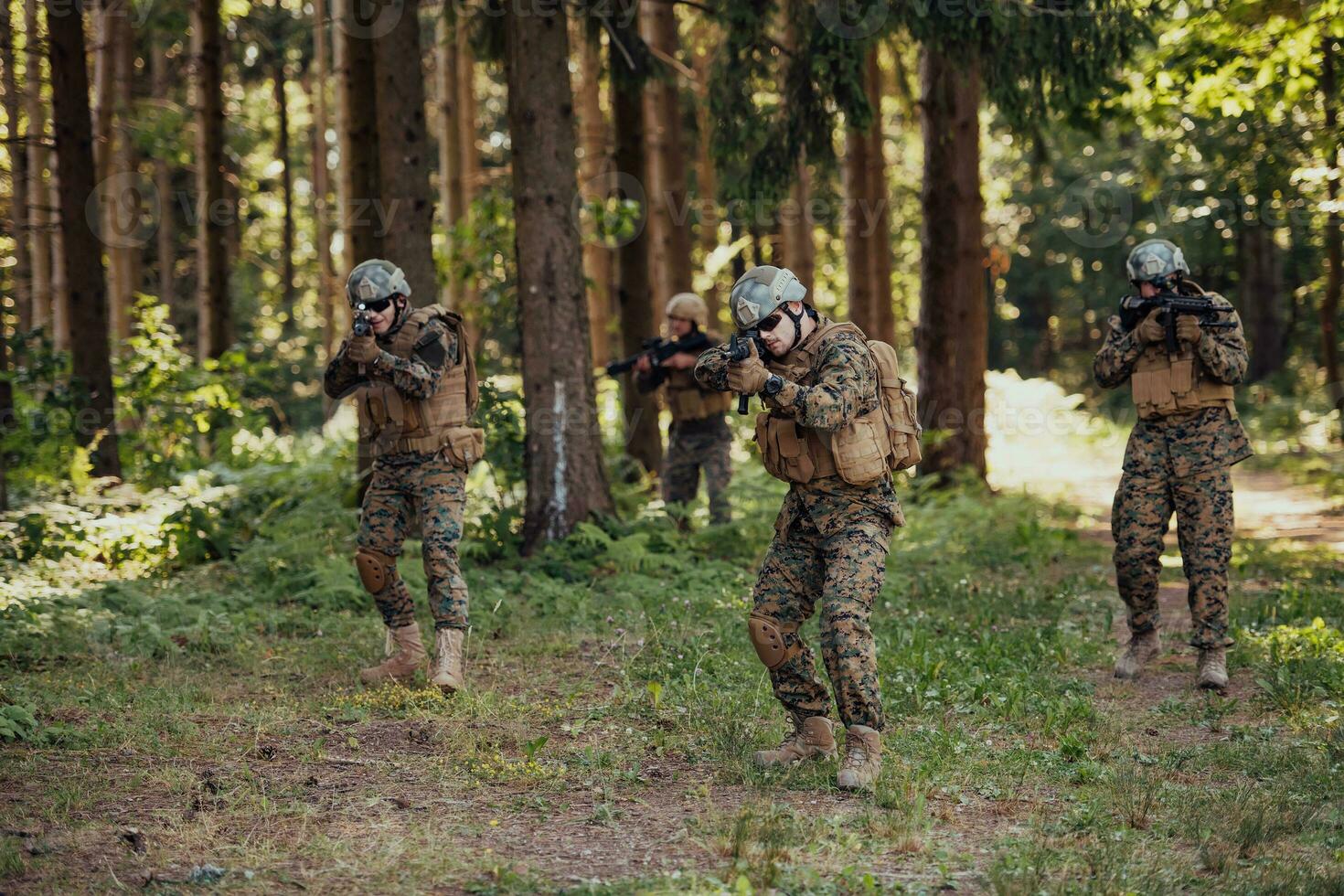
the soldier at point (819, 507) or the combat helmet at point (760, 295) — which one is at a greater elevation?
the combat helmet at point (760, 295)

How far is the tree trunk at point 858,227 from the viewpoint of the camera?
18891 mm

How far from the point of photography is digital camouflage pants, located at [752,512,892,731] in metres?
5.30

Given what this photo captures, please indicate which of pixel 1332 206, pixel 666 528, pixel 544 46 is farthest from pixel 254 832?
pixel 1332 206

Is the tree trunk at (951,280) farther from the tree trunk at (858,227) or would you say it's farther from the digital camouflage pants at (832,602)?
the digital camouflage pants at (832,602)

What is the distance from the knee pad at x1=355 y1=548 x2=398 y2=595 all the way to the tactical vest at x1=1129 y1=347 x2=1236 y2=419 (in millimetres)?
4256

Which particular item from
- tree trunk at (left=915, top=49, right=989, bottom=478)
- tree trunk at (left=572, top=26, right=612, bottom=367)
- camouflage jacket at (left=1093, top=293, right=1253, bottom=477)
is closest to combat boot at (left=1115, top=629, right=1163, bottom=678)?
camouflage jacket at (left=1093, top=293, right=1253, bottom=477)

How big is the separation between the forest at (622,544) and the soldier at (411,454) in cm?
10

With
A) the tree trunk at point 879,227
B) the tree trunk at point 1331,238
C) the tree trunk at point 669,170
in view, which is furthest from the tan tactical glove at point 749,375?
the tree trunk at point 879,227

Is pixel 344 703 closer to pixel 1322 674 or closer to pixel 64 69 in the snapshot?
pixel 1322 674

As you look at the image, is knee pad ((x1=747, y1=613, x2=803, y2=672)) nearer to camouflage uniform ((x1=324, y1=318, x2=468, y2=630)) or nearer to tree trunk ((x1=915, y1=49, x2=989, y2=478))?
camouflage uniform ((x1=324, y1=318, x2=468, y2=630))

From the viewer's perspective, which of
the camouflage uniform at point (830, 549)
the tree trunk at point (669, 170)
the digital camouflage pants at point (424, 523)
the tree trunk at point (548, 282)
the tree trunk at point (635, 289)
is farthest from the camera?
the tree trunk at point (669, 170)

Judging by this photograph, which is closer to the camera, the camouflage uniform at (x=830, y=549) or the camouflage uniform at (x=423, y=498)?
the camouflage uniform at (x=830, y=549)

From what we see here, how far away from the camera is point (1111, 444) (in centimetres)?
2434

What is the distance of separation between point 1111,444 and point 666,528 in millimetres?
16036
